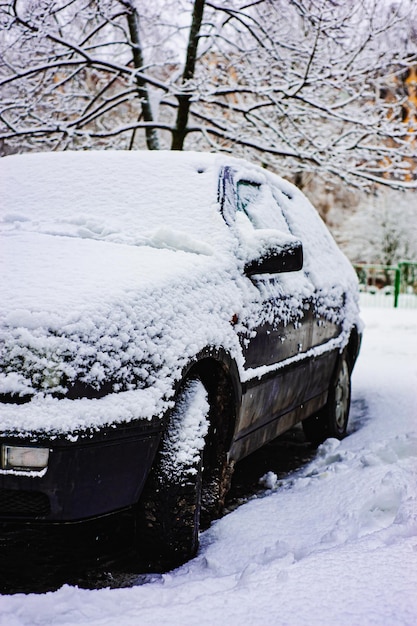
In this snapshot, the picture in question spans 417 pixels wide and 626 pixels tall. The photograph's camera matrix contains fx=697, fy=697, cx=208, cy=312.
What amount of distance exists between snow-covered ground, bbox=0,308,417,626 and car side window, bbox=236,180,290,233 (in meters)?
1.45

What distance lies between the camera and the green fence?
661 inches

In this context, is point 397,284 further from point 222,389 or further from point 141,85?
point 222,389

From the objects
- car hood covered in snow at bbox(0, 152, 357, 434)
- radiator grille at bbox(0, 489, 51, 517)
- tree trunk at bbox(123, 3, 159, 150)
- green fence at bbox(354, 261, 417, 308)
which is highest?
tree trunk at bbox(123, 3, 159, 150)

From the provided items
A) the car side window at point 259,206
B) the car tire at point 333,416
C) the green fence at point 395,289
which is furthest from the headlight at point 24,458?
the green fence at point 395,289

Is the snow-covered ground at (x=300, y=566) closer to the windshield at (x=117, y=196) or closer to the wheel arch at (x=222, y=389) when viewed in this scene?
the wheel arch at (x=222, y=389)

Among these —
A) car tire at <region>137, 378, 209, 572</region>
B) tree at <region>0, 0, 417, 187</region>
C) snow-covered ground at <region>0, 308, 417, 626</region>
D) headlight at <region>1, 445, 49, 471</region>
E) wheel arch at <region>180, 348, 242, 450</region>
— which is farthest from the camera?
tree at <region>0, 0, 417, 187</region>

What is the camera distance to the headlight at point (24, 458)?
2213 millimetres

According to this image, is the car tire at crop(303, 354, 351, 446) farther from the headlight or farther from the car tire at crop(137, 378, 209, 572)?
the headlight

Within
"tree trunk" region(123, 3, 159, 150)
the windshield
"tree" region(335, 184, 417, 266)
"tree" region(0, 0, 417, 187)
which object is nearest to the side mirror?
the windshield

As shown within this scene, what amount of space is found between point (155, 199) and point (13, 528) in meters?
1.82

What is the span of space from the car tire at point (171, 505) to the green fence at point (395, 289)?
14.4 m

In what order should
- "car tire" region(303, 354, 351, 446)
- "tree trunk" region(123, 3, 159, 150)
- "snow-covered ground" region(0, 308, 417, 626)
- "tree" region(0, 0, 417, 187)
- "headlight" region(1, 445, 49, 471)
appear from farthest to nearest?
"tree trunk" region(123, 3, 159, 150)
"tree" region(0, 0, 417, 187)
"car tire" region(303, 354, 351, 446)
"headlight" region(1, 445, 49, 471)
"snow-covered ground" region(0, 308, 417, 626)

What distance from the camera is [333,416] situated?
16.3 feet

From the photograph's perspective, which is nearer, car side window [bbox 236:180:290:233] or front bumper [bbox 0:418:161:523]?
front bumper [bbox 0:418:161:523]
